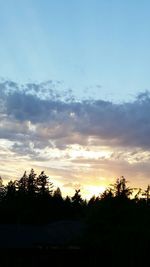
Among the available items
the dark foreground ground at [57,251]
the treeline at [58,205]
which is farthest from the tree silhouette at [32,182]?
the dark foreground ground at [57,251]

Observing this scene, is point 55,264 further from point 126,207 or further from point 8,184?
point 8,184

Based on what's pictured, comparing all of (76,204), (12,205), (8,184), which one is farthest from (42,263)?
(8,184)

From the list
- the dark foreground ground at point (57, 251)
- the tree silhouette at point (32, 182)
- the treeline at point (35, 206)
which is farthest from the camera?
the tree silhouette at point (32, 182)

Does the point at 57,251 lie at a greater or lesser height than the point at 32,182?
lesser

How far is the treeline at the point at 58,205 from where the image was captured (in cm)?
3581

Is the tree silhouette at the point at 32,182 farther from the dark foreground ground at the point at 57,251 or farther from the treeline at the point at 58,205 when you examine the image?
the dark foreground ground at the point at 57,251

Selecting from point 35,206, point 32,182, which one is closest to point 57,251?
point 35,206

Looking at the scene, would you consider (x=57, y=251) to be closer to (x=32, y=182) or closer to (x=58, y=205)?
(x=58, y=205)

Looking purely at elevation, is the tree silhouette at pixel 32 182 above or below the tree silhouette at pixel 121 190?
above

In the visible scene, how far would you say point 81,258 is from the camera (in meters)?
35.7

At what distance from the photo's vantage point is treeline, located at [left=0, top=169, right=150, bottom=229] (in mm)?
35812

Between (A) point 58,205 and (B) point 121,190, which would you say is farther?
(A) point 58,205

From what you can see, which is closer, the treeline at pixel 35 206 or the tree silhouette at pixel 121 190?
the tree silhouette at pixel 121 190

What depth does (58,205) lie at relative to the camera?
9462cm
